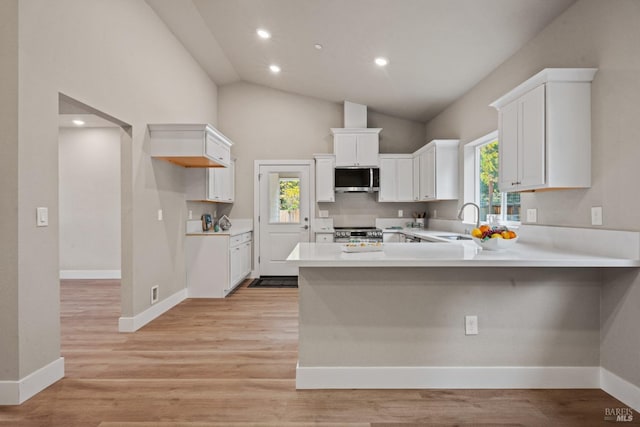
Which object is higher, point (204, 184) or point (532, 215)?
point (204, 184)

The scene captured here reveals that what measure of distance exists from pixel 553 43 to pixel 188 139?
11.9ft

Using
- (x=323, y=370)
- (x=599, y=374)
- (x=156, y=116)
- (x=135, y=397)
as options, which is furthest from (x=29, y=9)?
(x=599, y=374)

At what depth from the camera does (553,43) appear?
2854 mm

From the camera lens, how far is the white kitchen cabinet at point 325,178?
599cm

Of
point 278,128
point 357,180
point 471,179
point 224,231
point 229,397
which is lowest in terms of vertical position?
point 229,397

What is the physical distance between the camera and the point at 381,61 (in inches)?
166

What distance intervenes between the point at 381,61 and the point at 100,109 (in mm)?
3055

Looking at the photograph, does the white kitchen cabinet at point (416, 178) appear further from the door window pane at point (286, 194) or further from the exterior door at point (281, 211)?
the door window pane at point (286, 194)

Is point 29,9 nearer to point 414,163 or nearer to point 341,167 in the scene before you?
point 341,167

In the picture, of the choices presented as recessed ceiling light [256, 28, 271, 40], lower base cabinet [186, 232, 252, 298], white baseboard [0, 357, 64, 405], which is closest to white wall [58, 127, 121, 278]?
lower base cabinet [186, 232, 252, 298]

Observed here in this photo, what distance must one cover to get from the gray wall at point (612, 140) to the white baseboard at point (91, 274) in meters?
6.48

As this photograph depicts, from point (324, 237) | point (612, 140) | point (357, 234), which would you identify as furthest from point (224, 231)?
point (612, 140)

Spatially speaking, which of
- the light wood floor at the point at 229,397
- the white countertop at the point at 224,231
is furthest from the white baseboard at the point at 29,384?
the white countertop at the point at 224,231

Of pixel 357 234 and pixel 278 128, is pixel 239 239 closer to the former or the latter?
pixel 357 234
